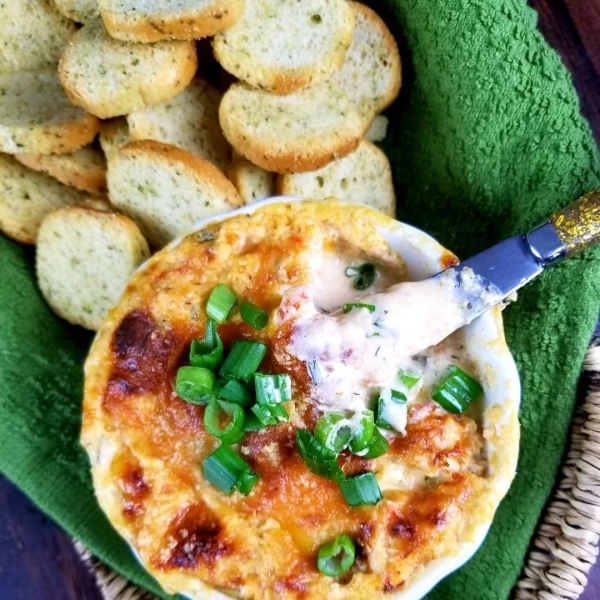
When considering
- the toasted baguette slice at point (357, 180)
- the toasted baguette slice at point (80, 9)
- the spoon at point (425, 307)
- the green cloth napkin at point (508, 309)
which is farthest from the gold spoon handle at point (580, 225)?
the toasted baguette slice at point (80, 9)

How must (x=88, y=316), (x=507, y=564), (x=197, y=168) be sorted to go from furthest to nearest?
(x=88, y=316) < (x=197, y=168) < (x=507, y=564)

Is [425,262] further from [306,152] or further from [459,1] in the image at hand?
[459,1]

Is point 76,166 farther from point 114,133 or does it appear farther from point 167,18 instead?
point 167,18

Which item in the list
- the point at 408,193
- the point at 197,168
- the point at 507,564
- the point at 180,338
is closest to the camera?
the point at 180,338

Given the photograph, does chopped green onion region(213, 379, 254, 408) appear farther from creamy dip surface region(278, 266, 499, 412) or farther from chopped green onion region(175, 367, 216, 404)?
creamy dip surface region(278, 266, 499, 412)

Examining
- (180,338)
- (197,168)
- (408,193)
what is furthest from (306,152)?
(180,338)

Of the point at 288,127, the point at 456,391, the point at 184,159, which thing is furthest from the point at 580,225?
the point at 184,159
